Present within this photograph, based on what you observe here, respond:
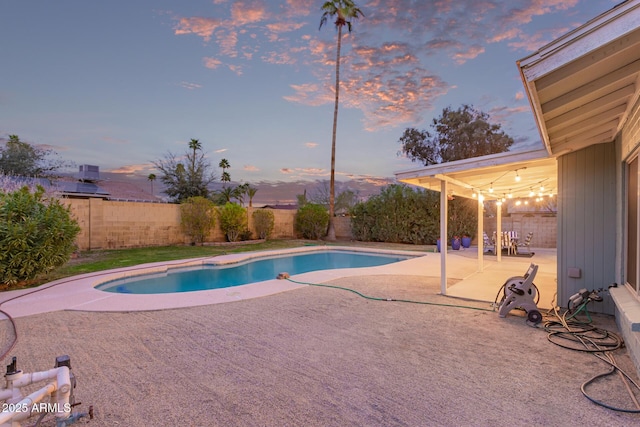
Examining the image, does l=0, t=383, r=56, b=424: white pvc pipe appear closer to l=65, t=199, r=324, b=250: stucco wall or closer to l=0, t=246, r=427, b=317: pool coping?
l=0, t=246, r=427, b=317: pool coping

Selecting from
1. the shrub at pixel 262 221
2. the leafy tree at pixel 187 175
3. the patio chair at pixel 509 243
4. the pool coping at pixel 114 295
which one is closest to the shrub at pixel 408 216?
the patio chair at pixel 509 243

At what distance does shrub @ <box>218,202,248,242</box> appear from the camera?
52.5 feet

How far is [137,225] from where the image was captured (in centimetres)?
1388

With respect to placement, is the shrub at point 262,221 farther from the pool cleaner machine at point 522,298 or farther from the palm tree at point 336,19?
the pool cleaner machine at point 522,298

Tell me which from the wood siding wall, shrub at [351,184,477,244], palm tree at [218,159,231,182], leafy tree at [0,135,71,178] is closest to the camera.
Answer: the wood siding wall

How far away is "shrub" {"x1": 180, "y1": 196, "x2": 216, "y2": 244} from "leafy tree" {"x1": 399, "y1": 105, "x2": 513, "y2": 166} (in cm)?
1412

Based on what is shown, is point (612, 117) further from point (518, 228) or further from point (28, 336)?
point (518, 228)

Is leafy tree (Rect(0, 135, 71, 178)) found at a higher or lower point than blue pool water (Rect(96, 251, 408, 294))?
higher

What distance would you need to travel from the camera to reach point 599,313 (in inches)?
191

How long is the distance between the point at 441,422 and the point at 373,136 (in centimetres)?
1754

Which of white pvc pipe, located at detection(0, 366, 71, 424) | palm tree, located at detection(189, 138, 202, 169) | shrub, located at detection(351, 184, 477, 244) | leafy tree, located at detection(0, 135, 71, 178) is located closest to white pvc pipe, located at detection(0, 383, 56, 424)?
white pvc pipe, located at detection(0, 366, 71, 424)

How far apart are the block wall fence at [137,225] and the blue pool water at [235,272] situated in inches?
214

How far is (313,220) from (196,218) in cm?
677

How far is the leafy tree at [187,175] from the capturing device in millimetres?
22156
